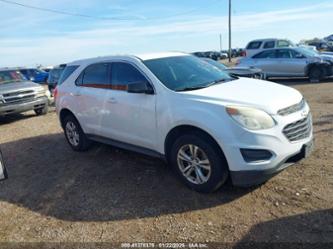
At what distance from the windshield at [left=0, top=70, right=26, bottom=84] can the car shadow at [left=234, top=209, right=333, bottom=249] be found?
10.9 m

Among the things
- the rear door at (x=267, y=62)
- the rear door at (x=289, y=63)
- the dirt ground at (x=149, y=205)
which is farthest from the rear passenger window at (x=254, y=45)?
the dirt ground at (x=149, y=205)

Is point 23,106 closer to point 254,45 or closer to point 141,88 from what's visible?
point 141,88

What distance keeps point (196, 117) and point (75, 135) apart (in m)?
3.32

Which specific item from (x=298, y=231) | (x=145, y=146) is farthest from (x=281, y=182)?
(x=145, y=146)

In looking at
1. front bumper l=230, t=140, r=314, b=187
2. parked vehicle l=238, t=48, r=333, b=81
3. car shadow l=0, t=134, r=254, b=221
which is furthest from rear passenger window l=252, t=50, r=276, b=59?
front bumper l=230, t=140, r=314, b=187

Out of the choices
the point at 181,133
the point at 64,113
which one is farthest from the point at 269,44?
the point at 181,133

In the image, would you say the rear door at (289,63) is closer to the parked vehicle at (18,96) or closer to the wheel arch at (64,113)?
the parked vehicle at (18,96)

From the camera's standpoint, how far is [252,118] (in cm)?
403

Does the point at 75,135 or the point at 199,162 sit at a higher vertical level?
the point at 199,162

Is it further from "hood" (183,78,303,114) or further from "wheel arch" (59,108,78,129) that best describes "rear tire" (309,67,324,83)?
"wheel arch" (59,108,78,129)

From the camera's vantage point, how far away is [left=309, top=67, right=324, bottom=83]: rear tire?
1513 centimetres

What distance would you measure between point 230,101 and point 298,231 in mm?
1605

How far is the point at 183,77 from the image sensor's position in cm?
511

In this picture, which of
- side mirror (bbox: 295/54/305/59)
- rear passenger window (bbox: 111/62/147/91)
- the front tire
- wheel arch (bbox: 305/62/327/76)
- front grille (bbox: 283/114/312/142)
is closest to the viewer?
front grille (bbox: 283/114/312/142)
